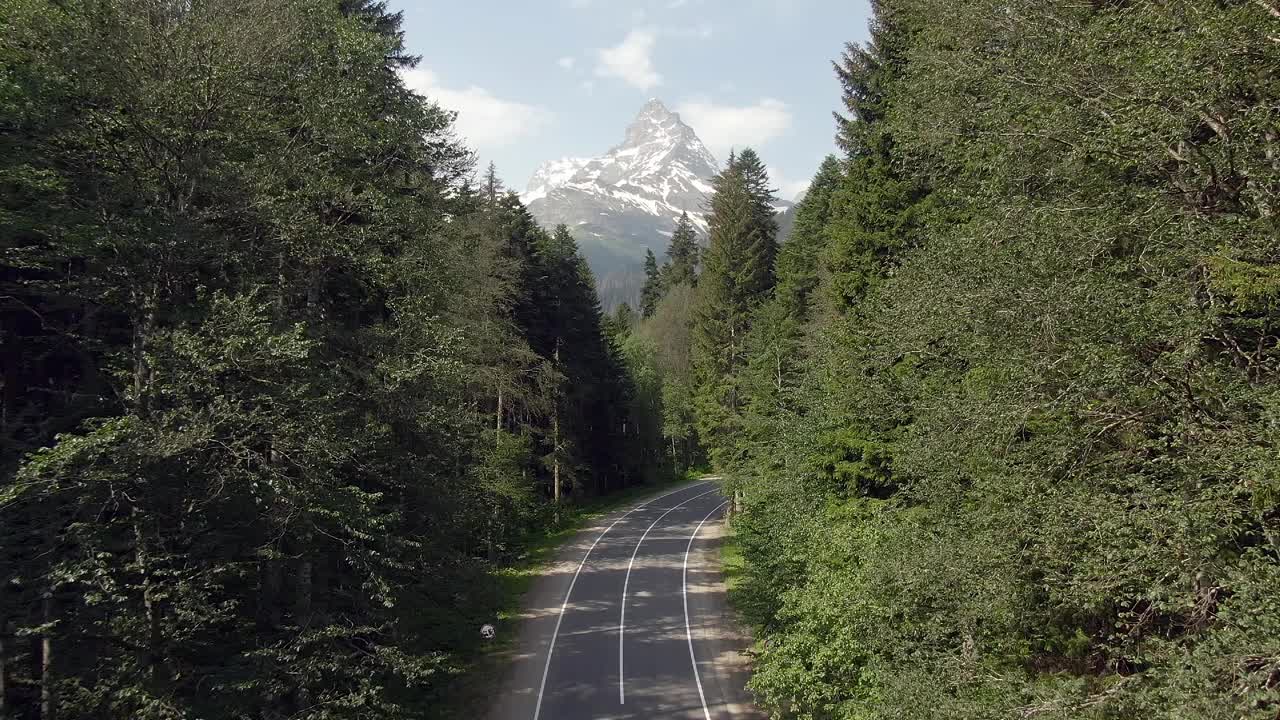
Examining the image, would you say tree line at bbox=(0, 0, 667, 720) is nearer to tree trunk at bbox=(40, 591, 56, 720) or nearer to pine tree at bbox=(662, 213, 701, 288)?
tree trunk at bbox=(40, 591, 56, 720)

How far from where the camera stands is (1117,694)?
739 cm

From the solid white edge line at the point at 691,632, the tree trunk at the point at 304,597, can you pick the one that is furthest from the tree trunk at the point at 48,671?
the solid white edge line at the point at 691,632

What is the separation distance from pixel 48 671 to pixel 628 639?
15.1 metres

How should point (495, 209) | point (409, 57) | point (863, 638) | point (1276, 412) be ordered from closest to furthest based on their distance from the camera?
point (1276, 412), point (863, 638), point (409, 57), point (495, 209)

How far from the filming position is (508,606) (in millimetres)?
24047

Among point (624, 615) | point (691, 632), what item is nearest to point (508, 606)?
point (624, 615)

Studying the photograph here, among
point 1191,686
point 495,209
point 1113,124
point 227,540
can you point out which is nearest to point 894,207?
point 1113,124

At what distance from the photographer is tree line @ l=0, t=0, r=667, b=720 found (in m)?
9.35

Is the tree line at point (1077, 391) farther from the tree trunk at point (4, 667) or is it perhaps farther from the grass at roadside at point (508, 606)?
the tree trunk at point (4, 667)

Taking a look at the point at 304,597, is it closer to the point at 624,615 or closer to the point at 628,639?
the point at 628,639

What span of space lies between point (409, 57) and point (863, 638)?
17054 millimetres

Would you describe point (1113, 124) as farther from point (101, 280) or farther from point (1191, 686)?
point (101, 280)

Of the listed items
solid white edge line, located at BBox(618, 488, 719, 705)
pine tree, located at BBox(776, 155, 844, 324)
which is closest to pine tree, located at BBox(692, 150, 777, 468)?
pine tree, located at BBox(776, 155, 844, 324)

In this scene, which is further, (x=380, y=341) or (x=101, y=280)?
(x=380, y=341)
